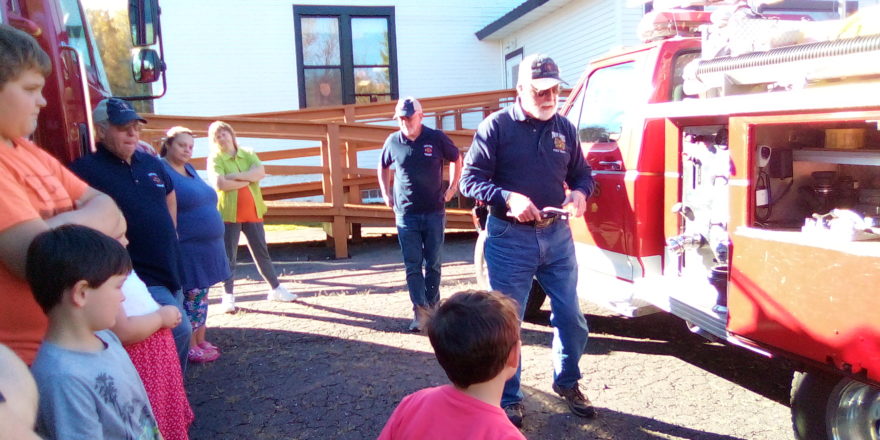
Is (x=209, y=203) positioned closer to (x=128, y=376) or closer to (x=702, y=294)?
(x=128, y=376)

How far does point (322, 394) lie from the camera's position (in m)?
3.98

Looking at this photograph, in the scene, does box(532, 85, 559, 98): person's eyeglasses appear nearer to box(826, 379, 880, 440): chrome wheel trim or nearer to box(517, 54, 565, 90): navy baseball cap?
box(517, 54, 565, 90): navy baseball cap

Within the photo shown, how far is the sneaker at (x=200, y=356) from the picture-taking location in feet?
15.0

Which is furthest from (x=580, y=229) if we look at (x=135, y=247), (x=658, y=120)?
(x=135, y=247)

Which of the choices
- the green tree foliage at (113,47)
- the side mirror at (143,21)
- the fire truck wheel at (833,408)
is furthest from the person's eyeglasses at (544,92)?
the green tree foliage at (113,47)

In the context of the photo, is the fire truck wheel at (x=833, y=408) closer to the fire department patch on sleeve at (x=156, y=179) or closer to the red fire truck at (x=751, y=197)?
the red fire truck at (x=751, y=197)

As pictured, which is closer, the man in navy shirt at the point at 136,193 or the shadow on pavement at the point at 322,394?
the man in navy shirt at the point at 136,193

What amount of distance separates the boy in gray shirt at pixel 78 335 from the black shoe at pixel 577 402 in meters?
2.27

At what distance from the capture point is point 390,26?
13516 millimetres

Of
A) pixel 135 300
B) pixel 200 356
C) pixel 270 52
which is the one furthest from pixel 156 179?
pixel 270 52

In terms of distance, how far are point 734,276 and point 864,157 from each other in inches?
29.4

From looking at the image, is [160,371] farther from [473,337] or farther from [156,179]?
[473,337]

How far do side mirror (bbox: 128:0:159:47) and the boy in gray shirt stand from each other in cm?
228

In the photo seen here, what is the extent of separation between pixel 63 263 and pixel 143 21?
245cm
